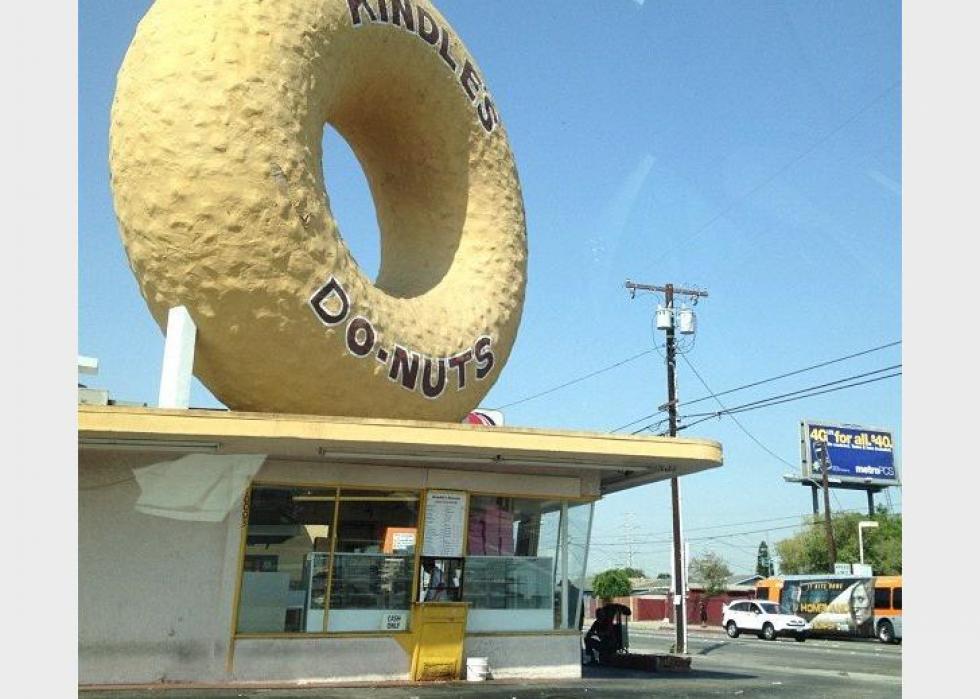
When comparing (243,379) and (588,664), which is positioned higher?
(243,379)

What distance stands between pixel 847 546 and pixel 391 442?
5987 cm

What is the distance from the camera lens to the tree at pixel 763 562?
3865 inches

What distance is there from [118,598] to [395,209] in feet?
21.5

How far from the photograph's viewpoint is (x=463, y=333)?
41.2 feet

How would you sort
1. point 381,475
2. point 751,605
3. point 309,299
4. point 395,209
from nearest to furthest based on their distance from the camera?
point 309,299, point 381,475, point 395,209, point 751,605

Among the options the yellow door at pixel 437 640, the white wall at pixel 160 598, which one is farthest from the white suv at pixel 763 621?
the white wall at pixel 160 598

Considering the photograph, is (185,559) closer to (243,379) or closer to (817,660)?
(243,379)

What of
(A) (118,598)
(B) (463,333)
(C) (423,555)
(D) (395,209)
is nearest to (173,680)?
(A) (118,598)

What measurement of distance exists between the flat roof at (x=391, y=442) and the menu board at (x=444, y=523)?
0.42m

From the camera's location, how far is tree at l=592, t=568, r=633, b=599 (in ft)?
209

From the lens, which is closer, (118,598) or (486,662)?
(118,598)

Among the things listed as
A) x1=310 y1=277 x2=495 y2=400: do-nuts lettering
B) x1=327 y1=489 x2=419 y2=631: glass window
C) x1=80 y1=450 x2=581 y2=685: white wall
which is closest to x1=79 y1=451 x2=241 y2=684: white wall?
x1=80 y1=450 x2=581 y2=685: white wall

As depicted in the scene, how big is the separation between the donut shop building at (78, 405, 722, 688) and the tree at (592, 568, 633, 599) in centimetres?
5150

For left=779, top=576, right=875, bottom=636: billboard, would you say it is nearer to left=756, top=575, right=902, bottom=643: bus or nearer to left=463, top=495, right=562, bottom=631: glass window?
left=756, top=575, right=902, bottom=643: bus
